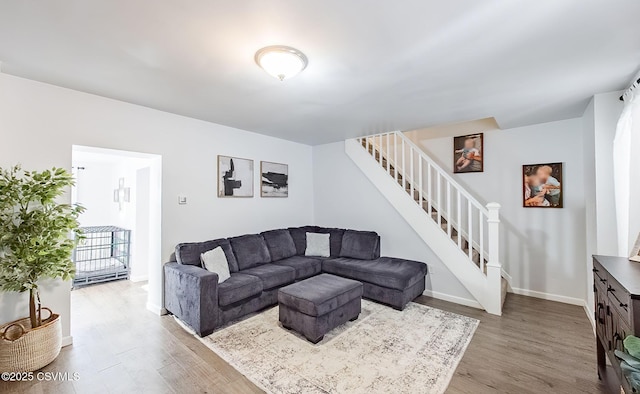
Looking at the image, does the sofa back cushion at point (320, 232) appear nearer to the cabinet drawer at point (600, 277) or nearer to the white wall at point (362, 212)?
the white wall at point (362, 212)

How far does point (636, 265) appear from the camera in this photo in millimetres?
1889

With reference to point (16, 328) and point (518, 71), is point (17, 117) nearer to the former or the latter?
point (16, 328)

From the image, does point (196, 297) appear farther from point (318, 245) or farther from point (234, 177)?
point (318, 245)

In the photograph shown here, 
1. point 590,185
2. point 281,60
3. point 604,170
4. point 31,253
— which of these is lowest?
point 31,253

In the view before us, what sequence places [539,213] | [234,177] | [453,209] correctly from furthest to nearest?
[453,209] → [234,177] → [539,213]

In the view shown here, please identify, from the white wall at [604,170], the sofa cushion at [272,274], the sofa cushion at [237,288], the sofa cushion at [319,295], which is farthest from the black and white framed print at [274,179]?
the white wall at [604,170]

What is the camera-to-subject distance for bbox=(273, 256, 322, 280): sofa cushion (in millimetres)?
3943

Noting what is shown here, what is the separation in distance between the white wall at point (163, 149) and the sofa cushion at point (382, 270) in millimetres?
1517

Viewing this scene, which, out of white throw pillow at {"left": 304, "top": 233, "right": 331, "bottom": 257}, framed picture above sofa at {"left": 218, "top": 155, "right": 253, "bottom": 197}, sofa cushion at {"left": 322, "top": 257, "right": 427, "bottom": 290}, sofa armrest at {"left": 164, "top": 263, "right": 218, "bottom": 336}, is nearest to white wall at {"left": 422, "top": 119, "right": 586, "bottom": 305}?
sofa cushion at {"left": 322, "top": 257, "right": 427, "bottom": 290}

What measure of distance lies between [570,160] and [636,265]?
7.65ft

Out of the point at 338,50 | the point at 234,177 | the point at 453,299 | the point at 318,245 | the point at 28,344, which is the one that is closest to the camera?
the point at 338,50

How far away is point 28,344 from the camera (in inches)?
85.8

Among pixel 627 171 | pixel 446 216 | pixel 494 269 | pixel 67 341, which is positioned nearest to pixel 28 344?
pixel 67 341

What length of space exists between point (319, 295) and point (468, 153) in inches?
134
